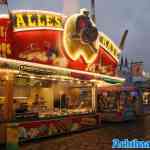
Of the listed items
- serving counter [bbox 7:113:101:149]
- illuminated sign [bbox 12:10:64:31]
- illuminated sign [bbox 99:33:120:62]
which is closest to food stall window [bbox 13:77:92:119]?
serving counter [bbox 7:113:101:149]

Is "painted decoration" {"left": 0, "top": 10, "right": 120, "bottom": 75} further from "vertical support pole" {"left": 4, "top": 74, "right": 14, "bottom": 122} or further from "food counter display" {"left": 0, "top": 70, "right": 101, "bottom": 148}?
"vertical support pole" {"left": 4, "top": 74, "right": 14, "bottom": 122}

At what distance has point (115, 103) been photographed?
27750mm

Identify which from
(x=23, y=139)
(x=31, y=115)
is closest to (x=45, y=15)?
(x=31, y=115)

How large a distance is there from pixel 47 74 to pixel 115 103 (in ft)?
30.5

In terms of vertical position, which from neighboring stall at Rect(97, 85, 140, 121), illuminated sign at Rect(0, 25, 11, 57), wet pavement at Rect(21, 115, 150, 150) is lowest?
wet pavement at Rect(21, 115, 150, 150)

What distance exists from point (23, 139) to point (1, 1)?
651cm

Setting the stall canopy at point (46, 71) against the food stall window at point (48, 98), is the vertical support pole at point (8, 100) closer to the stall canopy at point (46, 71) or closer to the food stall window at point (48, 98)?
the food stall window at point (48, 98)

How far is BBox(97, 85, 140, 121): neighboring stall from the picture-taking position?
2750 cm

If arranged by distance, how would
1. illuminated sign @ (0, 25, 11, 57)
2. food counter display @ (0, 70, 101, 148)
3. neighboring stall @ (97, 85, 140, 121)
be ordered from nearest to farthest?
food counter display @ (0, 70, 101, 148) < illuminated sign @ (0, 25, 11, 57) < neighboring stall @ (97, 85, 140, 121)

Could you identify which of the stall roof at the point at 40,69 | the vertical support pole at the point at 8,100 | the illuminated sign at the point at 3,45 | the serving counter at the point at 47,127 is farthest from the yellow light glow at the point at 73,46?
the vertical support pole at the point at 8,100

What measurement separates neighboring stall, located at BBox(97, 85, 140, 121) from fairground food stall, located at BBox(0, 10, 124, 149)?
1.72 m

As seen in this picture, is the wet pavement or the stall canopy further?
the stall canopy

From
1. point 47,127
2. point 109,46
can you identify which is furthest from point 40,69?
point 109,46

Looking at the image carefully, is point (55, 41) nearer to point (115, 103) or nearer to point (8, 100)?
point (8, 100)
